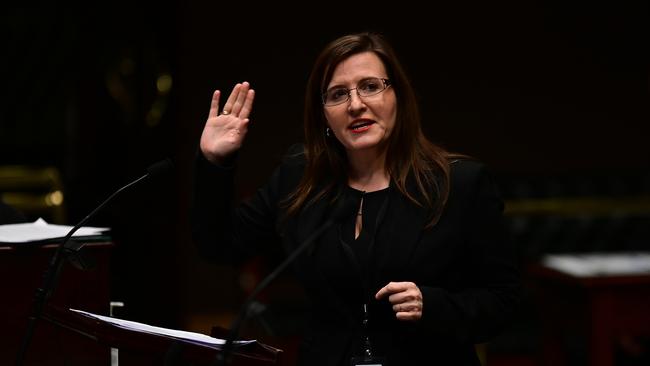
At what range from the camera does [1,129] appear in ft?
22.1

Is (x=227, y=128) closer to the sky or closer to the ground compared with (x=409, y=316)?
closer to the sky

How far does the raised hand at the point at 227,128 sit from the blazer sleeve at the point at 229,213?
0.03m

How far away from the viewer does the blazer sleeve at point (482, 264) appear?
2.03 metres

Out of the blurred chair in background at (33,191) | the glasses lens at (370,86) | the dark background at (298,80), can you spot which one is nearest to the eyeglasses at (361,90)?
the glasses lens at (370,86)

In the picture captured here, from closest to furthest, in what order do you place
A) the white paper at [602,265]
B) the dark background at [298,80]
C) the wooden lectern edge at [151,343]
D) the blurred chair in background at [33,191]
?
1. the wooden lectern edge at [151,343]
2. the white paper at [602,265]
3. the blurred chair in background at [33,191]
4. the dark background at [298,80]

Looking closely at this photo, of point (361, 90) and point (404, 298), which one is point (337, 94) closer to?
point (361, 90)

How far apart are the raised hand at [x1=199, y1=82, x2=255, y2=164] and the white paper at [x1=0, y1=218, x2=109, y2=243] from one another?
32 centimetres

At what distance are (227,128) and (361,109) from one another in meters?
0.32

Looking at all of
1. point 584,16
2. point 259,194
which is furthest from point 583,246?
point 259,194

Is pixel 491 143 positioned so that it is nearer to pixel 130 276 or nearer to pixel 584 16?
pixel 584 16

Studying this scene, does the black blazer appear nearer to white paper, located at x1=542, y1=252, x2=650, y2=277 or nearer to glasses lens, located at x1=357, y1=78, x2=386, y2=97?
glasses lens, located at x1=357, y1=78, x2=386, y2=97

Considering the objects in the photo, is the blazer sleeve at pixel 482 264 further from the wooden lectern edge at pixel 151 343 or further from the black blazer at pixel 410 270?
the wooden lectern edge at pixel 151 343

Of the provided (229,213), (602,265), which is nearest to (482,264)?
(229,213)

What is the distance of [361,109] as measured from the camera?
2109 mm
